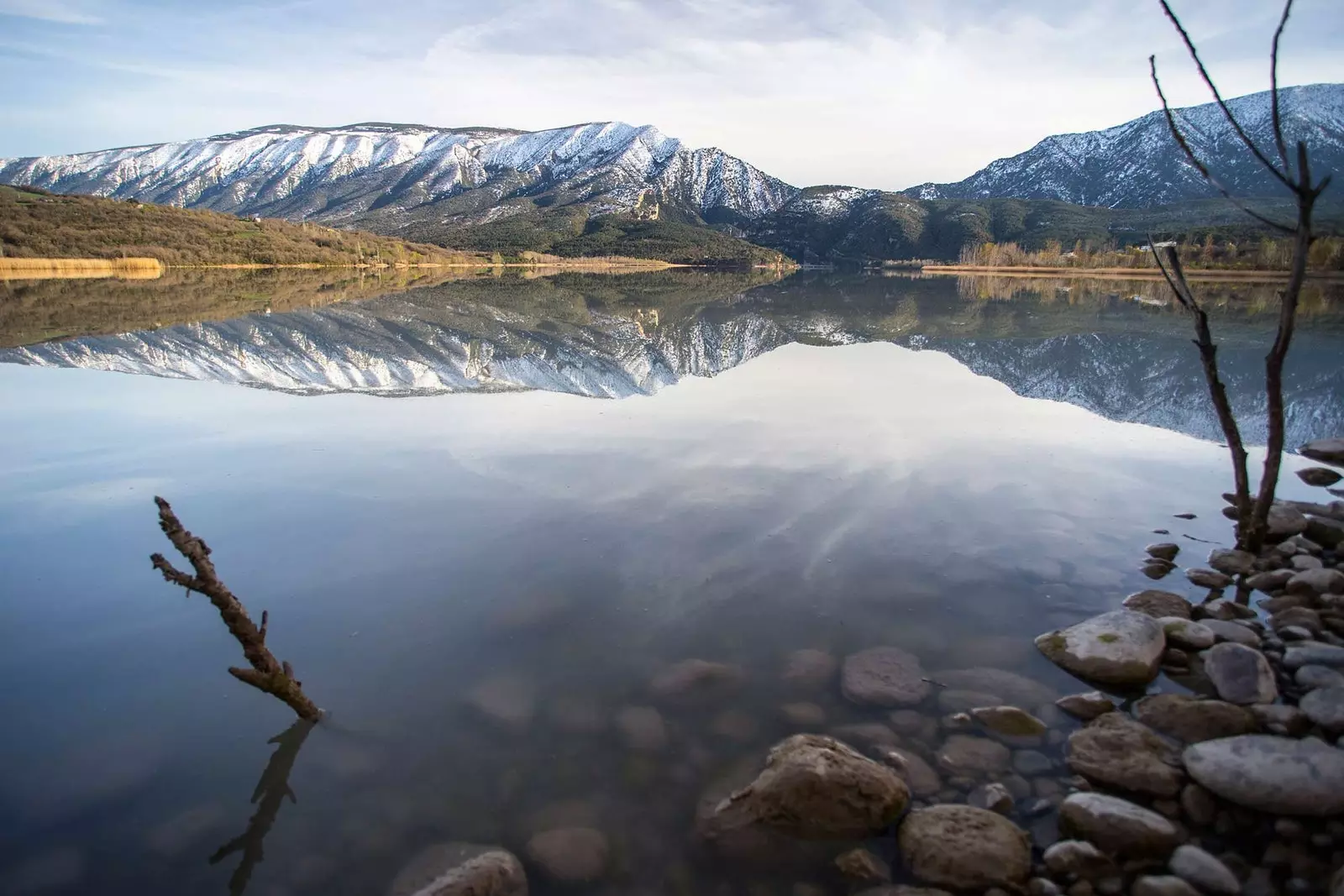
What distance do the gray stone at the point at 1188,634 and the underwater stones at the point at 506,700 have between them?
5.68 m

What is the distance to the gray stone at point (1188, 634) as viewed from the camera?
243 inches

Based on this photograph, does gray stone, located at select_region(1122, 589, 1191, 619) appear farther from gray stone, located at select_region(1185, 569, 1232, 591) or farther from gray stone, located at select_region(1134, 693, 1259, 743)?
gray stone, located at select_region(1134, 693, 1259, 743)

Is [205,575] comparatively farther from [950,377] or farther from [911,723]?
[950,377]

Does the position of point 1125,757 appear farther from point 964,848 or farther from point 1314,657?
point 1314,657

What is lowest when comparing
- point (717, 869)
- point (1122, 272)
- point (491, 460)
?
point (717, 869)

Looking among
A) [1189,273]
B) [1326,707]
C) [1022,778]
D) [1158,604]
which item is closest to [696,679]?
[1022,778]

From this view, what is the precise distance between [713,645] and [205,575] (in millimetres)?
3966

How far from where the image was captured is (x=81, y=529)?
8641mm

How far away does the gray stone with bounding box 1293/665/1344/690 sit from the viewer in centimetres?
540

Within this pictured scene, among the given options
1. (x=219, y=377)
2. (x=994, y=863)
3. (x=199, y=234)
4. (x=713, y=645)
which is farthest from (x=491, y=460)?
(x=199, y=234)

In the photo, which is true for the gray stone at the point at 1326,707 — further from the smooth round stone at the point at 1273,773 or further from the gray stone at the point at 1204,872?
the gray stone at the point at 1204,872

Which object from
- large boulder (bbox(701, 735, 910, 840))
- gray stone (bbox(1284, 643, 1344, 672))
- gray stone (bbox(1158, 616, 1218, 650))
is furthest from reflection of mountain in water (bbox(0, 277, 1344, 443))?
large boulder (bbox(701, 735, 910, 840))

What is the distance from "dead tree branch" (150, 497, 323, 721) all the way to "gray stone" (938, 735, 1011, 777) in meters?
4.67

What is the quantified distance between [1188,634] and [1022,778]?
2848 millimetres
